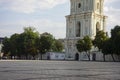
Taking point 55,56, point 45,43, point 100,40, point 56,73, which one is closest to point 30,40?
point 45,43

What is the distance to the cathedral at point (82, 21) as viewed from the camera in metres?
95.6

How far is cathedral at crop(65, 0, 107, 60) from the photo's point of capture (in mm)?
95625

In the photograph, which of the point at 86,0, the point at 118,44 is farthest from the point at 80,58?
the point at 118,44

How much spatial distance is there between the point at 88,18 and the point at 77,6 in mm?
7375

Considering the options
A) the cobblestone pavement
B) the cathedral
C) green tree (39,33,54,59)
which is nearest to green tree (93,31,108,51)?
the cathedral

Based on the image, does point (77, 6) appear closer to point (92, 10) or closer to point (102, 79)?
point (92, 10)

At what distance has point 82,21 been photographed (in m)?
97.9

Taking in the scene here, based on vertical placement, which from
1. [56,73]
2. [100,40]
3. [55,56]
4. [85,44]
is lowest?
[56,73]

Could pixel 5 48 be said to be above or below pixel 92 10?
below

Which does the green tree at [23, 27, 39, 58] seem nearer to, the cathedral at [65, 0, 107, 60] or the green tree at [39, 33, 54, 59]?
the green tree at [39, 33, 54, 59]

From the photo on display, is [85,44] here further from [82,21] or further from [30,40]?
[30,40]

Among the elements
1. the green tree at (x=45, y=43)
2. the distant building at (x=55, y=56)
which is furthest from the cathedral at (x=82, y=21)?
the green tree at (x=45, y=43)

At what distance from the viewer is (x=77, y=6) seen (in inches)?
3981

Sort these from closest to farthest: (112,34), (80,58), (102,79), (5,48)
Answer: (102,79), (112,34), (80,58), (5,48)
